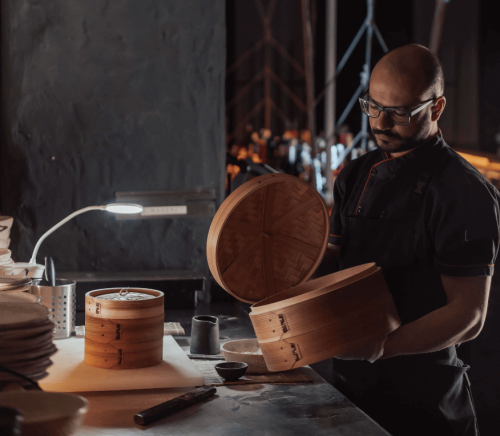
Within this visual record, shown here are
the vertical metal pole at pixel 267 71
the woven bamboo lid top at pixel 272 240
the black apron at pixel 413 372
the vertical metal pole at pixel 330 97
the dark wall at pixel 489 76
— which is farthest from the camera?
the vertical metal pole at pixel 267 71

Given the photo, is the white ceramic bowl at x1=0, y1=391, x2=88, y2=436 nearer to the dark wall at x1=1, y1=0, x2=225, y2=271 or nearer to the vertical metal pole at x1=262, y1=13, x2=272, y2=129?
the dark wall at x1=1, y1=0, x2=225, y2=271

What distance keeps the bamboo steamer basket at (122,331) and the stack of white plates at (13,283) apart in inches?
10.8

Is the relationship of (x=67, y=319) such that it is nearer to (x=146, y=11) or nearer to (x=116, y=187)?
(x=116, y=187)

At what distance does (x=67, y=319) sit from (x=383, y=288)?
105 centimetres

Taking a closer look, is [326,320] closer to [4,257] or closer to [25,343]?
[25,343]

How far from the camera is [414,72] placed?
5.47ft

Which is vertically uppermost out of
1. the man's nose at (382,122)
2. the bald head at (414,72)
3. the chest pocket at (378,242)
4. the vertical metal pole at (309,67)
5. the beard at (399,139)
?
the vertical metal pole at (309,67)

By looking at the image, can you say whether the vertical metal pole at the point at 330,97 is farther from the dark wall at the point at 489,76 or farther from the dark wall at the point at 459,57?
the dark wall at the point at 489,76

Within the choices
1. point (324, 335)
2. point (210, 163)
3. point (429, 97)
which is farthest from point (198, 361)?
point (210, 163)

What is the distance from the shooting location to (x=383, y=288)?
1.39m

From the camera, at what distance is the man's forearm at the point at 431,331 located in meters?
1.50

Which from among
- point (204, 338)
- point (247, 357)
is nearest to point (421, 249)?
point (247, 357)

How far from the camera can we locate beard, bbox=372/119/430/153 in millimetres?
1722

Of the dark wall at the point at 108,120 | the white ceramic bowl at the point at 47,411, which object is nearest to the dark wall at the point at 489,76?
the dark wall at the point at 108,120
